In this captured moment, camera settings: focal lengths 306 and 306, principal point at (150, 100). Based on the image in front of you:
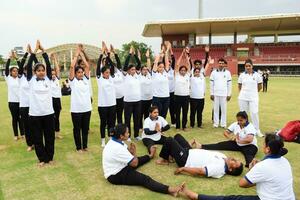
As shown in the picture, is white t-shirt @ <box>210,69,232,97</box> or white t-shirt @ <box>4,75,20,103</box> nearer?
white t-shirt @ <box>4,75,20,103</box>

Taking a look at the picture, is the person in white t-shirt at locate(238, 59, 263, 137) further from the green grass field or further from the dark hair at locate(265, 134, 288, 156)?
the dark hair at locate(265, 134, 288, 156)

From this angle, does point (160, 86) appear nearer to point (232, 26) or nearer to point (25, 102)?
point (25, 102)

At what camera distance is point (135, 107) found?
268 inches

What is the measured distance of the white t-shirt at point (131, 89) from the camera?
6.65 m

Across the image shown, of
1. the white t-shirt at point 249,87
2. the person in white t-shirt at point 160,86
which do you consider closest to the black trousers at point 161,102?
the person in white t-shirt at point 160,86

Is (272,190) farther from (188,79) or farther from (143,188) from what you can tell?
(188,79)

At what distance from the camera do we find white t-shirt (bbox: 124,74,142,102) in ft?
21.8

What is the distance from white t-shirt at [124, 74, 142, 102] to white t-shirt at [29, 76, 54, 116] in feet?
6.45

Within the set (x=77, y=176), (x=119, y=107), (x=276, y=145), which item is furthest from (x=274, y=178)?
(x=119, y=107)

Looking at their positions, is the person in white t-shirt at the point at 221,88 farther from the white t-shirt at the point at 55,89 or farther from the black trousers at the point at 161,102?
the white t-shirt at the point at 55,89

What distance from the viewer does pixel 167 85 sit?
7.21 metres

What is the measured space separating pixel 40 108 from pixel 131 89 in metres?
2.17

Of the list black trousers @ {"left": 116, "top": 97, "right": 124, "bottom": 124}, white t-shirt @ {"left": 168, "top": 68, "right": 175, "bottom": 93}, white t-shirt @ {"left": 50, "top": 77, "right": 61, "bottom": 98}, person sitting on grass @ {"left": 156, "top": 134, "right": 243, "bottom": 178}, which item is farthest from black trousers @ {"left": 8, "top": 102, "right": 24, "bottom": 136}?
person sitting on grass @ {"left": 156, "top": 134, "right": 243, "bottom": 178}

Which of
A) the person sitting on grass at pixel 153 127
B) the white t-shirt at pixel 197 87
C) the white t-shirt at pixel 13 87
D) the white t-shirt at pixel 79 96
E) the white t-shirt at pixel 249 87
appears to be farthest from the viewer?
the white t-shirt at pixel 197 87
